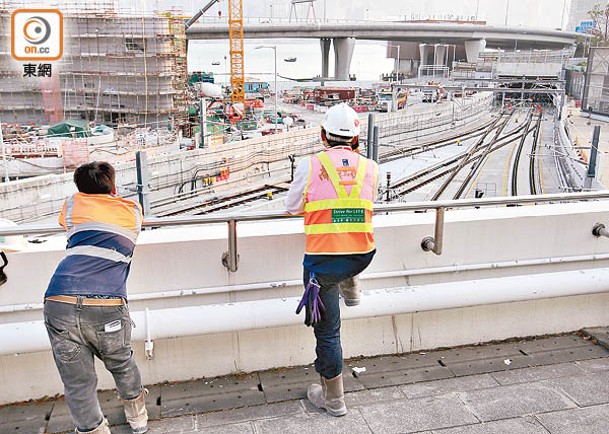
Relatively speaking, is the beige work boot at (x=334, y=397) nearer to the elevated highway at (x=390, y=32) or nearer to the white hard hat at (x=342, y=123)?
the white hard hat at (x=342, y=123)

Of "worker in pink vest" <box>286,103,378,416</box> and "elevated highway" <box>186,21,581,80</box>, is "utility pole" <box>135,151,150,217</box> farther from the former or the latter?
"elevated highway" <box>186,21,581,80</box>

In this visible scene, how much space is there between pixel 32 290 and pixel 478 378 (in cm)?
275

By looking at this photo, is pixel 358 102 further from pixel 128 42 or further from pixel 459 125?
pixel 128 42

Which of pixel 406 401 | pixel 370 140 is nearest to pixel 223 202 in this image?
pixel 370 140

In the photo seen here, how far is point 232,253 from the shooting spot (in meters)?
3.61

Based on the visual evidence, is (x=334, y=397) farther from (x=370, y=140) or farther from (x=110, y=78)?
(x=110, y=78)

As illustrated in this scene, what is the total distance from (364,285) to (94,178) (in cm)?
193

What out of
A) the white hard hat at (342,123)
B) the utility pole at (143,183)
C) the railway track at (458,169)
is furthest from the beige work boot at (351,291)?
the railway track at (458,169)

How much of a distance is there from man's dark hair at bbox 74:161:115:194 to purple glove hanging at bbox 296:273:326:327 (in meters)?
1.14

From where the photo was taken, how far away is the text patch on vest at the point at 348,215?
10.1 ft

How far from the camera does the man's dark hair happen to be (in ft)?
9.27

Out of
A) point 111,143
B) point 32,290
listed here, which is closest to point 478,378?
point 32,290

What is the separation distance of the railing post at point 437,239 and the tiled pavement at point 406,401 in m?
0.73

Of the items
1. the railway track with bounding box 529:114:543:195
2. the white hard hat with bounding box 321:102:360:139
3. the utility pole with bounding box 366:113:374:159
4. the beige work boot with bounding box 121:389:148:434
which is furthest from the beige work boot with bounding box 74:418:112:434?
the railway track with bounding box 529:114:543:195
